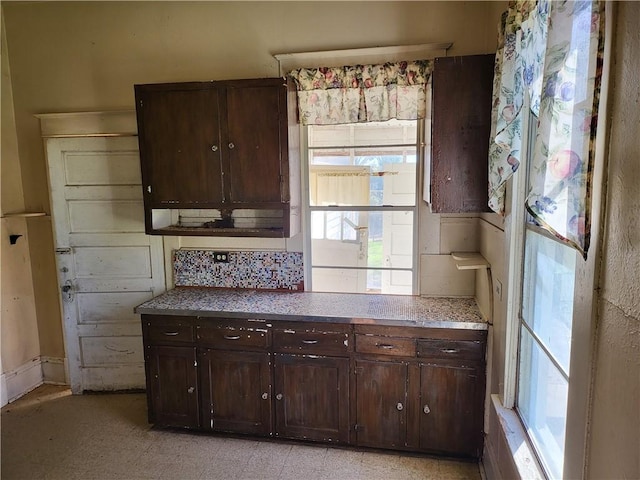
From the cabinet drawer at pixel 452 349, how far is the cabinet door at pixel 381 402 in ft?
0.53

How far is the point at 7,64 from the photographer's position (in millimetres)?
3100

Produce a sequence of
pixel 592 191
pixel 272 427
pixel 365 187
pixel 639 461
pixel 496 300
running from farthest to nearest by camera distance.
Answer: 1. pixel 365 187
2. pixel 272 427
3. pixel 496 300
4. pixel 592 191
5. pixel 639 461

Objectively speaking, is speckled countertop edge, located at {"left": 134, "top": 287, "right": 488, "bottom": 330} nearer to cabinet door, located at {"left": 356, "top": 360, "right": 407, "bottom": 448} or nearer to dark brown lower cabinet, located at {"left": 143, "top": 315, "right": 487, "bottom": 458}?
dark brown lower cabinet, located at {"left": 143, "top": 315, "right": 487, "bottom": 458}

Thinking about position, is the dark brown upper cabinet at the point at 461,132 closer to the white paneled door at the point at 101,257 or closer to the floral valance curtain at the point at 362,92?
the floral valance curtain at the point at 362,92

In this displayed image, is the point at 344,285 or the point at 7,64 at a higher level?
the point at 7,64

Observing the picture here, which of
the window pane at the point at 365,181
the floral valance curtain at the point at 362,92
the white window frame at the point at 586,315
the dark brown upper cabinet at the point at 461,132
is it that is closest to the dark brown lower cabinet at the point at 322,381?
the dark brown upper cabinet at the point at 461,132

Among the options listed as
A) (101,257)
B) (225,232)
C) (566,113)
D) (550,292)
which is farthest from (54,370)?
(566,113)

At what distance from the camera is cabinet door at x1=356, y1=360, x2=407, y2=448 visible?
95.3 inches

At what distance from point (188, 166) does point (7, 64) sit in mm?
1753

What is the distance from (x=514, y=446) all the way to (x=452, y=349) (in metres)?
0.68

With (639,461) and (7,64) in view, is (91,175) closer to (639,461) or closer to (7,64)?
(7,64)

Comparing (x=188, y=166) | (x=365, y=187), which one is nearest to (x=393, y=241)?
(x=365, y=187)

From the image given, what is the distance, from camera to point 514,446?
1708 millimetres

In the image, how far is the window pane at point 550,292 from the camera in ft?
4.39
